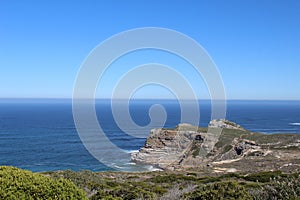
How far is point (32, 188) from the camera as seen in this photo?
22.1 ft

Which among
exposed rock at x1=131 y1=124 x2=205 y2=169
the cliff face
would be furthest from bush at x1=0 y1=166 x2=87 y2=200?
exposed rock at x1=131 y1=124 x2=205 y2=169

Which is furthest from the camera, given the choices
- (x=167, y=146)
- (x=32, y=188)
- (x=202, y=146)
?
(x=167, y=146)

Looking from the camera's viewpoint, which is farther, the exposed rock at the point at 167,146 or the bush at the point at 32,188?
the exposed rock at the point at 167,146

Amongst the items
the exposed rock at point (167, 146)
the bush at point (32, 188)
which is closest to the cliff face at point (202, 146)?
the exposed rock at point (167, 146)

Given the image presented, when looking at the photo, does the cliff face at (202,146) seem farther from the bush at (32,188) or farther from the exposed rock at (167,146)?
the bush at (32,188)

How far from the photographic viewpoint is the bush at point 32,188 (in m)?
6.55

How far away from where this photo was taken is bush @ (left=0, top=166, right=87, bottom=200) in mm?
6555

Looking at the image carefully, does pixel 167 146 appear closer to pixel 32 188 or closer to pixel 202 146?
pixel 202 146

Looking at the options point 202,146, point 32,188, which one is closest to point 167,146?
point 202,146

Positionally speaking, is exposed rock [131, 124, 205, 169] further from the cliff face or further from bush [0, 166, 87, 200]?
bush [0, 166, 87, 200]

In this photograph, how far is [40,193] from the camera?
6.74 m

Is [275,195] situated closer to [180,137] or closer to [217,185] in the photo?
[217,185]

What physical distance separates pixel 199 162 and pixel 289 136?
786 inches

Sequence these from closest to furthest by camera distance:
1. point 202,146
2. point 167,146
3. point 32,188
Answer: point 32,188, point 202,146, point 167,146
